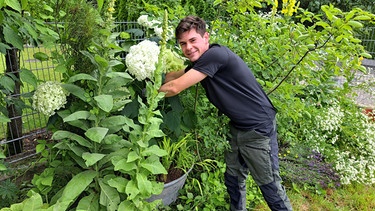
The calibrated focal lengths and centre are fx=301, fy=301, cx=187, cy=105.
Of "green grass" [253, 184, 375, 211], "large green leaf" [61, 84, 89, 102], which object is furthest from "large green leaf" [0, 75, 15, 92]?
"green grass" [253, 184, 375, 211]

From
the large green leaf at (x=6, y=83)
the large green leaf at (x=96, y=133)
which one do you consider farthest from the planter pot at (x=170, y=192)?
the large green leaf at (x=6, y=83)

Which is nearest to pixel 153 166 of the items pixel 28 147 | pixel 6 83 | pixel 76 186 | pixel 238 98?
pixel 76 186

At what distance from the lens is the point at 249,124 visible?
2.22m

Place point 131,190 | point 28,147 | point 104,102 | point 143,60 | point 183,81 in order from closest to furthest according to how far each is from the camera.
Result: point 104,102 → point 131,190 → point 143,60 → point 183,81 → point 28,147

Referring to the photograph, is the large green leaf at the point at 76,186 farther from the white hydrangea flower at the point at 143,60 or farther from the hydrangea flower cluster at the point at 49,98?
the white hydrangea flower at the point at 143,60

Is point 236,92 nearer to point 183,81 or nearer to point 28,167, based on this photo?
point 183,81

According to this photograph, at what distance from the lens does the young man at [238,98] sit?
80.4 inches

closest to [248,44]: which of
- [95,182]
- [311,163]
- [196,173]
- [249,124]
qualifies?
[249,124]

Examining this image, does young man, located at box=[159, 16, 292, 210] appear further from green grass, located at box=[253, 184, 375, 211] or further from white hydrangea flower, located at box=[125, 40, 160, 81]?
green grass, located at box=[253, 184, 375, 211]

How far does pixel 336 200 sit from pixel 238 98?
1627mm

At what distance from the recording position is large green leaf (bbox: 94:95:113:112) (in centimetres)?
156

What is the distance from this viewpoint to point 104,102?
5.18 ft

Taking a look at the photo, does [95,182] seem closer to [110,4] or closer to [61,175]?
[61,175]

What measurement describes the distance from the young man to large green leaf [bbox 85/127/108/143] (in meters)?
0.55
